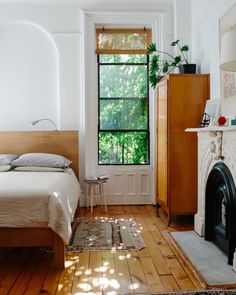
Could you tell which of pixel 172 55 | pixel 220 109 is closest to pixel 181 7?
pixel 172 55

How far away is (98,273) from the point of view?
8.87 ft

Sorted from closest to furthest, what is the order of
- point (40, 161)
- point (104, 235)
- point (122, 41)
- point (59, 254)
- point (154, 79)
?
point (59, 254), point (104, 235), point (40, 161), point (154, 79), point (122, 41)

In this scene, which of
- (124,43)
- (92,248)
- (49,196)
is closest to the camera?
(49,196)

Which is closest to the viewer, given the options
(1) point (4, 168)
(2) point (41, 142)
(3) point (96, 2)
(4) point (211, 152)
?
(4) point (211, 152)

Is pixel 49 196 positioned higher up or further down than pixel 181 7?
further down

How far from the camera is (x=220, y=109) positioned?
344 centimetres

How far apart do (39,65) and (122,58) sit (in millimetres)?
1223

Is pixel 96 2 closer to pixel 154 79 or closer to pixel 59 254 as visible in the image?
pixel 154 79

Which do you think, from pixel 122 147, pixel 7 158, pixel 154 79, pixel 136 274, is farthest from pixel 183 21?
Result: pixel 136 274

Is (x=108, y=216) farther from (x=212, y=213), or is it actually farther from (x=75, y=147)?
(x=212, y=213)

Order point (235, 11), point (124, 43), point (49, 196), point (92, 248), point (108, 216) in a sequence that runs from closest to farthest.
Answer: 1. point (49, 196)
2. point (235, 11)
3. point (92, 248)
4. point (108, 216)
5. point (124, 43)

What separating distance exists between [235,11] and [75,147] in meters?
2.70

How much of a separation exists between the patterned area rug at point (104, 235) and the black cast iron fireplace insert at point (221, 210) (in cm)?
70

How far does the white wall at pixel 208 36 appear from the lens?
3611 millimetres
